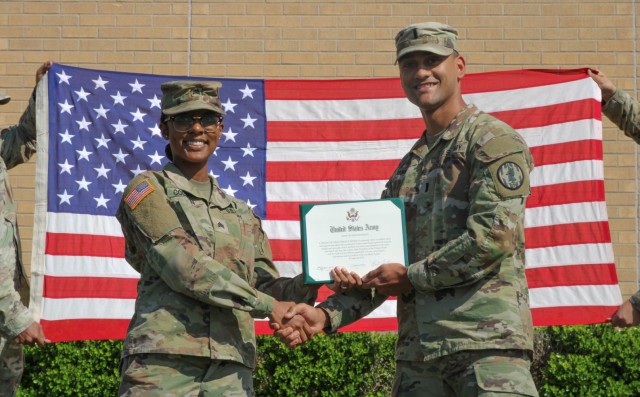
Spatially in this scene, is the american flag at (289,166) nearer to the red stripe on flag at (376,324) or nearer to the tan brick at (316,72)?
the red stripe on flag at (376,324)

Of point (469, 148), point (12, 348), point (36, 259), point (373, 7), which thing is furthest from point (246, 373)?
point (373, 7)

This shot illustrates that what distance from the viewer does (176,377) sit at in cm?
452

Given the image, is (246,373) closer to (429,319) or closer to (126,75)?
(429,319)

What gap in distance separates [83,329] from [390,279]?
2832 mm

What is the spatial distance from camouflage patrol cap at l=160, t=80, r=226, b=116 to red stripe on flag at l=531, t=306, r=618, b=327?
2.86 m

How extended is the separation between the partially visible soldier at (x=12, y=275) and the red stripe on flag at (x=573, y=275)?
3.11 meters

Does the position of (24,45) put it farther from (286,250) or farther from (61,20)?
(286,250)

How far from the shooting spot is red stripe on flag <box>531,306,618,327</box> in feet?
22.1

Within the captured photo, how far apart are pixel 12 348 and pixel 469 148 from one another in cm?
288

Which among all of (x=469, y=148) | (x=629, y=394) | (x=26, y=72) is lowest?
(x=629, y=394)

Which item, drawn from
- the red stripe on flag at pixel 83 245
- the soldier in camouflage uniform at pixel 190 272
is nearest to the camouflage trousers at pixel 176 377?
the soldier in camouflage uniform at pixel 190 272

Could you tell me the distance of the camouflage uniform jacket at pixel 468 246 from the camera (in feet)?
13.9

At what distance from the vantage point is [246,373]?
474 cm

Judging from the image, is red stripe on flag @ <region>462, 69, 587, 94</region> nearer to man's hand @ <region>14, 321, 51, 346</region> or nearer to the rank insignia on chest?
the rank insignia on chest
